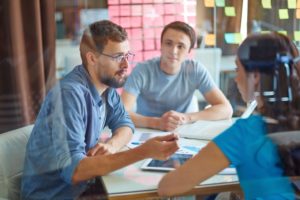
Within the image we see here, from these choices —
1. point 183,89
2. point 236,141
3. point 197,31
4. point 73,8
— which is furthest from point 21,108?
point 236,141

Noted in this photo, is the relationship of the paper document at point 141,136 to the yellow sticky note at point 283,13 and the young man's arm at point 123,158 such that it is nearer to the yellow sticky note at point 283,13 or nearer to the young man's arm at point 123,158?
the young man's arm at point 123,158

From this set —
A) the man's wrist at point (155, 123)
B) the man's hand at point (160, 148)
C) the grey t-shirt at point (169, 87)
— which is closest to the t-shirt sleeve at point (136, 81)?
the grey t-shirt at point (169, 87)

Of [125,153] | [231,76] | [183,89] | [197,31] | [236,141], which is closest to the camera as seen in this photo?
[236,141]

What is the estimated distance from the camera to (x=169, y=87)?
5.24ft

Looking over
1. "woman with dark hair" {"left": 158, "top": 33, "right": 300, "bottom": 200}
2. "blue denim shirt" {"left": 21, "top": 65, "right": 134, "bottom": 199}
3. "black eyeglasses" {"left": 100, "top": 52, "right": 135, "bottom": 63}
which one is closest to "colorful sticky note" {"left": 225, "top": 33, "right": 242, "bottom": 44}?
"woman with dark hair" {"left": 158, "top": 33, "right": 300, "bottom": 200}

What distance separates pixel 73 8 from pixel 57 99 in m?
0.30

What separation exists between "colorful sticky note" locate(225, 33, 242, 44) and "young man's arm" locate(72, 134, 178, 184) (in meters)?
0.34

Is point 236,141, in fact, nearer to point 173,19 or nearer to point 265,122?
point 265,122

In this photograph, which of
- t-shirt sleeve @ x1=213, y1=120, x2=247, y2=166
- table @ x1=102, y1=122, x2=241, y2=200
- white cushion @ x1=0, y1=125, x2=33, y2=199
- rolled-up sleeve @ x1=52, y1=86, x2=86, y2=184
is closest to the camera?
t-shirt sleeve @ x1=213, y1=120, x2=247, y2=166

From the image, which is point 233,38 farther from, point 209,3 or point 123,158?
point 123,158

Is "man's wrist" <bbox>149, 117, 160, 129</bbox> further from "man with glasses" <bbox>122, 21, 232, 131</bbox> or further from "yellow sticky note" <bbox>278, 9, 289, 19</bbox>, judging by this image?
"yellow sticky note" <bbox>278, 9, 289, 19</bbox>

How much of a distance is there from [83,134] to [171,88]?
48 cm

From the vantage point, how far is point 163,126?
4.88ft

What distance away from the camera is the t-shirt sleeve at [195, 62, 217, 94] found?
1.53m
